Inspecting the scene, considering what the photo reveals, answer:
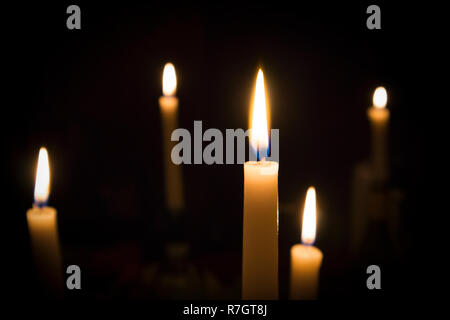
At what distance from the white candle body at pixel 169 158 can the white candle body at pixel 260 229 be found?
1.00ft

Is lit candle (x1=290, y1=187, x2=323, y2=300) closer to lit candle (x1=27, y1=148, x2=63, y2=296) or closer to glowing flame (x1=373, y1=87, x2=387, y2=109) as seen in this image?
lit candle (x1=27, y1=148, x2=63, y2=296)

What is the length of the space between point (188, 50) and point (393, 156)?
559 mm

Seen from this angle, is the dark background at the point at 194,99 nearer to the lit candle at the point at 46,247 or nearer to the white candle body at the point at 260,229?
the lit candle at the point at 46,247

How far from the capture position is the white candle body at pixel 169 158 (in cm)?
75

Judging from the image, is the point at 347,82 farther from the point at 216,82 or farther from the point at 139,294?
the point at 139,294

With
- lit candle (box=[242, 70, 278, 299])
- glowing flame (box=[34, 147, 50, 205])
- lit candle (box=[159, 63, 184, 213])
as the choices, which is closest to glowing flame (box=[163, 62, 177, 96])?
lit candle (box=[159, 63, 184, 213])

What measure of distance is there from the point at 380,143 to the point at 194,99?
1.95ft

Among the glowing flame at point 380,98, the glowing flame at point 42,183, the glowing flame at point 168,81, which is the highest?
the glowing flame at point 168,81

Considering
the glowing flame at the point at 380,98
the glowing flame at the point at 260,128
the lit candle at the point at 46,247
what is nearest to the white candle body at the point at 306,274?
the glowing flame at the point at 260,128

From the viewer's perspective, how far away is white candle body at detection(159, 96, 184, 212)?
29.4 inches

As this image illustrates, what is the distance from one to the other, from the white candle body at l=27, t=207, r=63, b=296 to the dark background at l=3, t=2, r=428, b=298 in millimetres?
520
